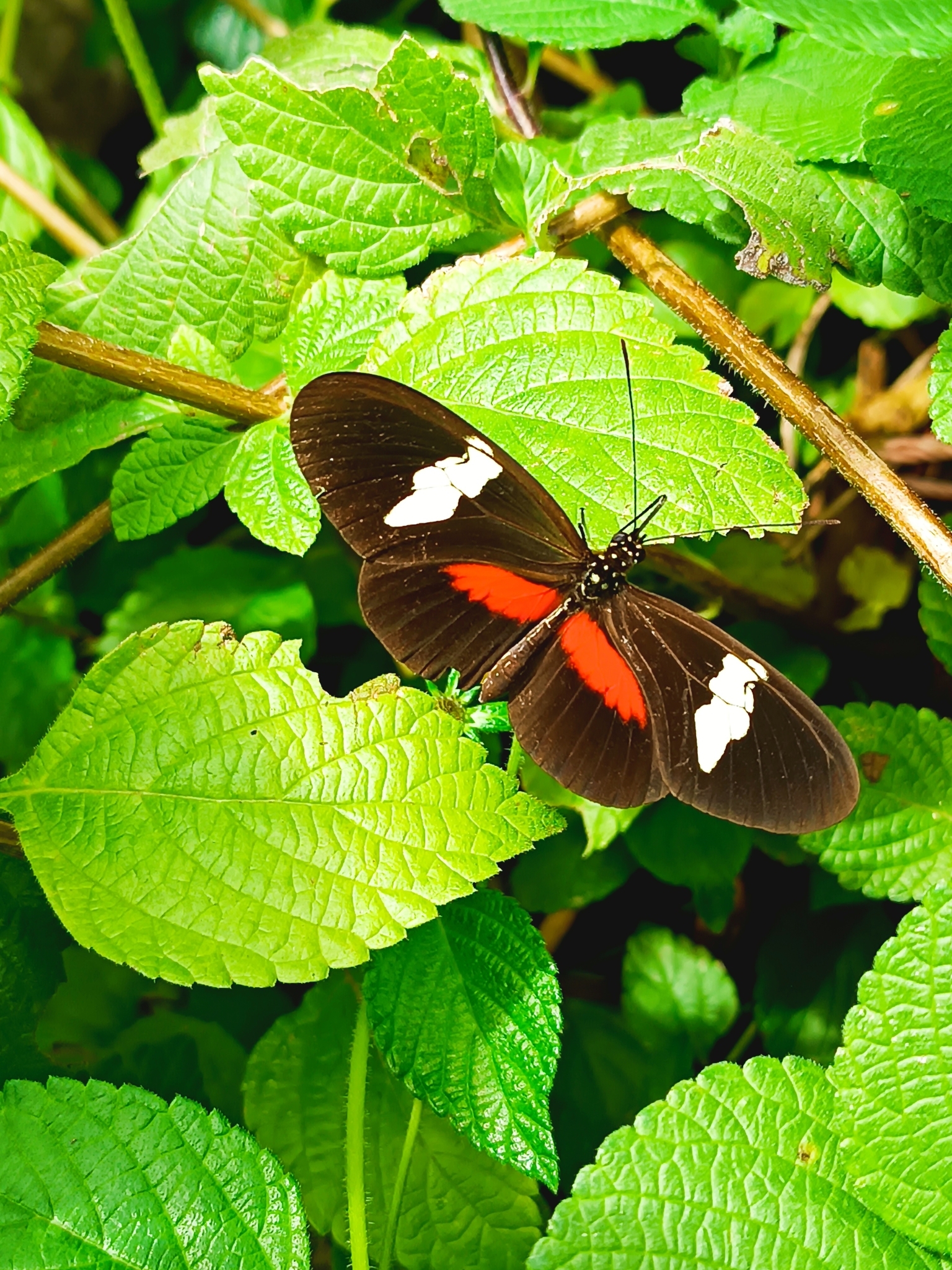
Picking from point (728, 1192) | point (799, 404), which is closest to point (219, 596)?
point (799, 404)

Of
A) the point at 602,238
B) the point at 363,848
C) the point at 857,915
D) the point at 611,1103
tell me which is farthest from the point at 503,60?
the point at 611,1103

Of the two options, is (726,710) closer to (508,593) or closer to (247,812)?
(508,593)

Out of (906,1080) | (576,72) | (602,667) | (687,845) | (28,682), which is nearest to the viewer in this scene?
(906,1080)

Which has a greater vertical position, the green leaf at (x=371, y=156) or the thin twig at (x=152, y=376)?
the green leaf at (x=371, y=156)

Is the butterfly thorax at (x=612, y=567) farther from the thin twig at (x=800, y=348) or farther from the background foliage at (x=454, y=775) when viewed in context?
the thin twig at (x=800, y=348)

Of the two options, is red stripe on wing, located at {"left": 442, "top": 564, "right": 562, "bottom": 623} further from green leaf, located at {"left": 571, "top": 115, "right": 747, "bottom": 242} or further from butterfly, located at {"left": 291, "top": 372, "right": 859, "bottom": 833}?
green leaf, located at {"left": 571, "top": 115, "right": 747, "bottom": 242}

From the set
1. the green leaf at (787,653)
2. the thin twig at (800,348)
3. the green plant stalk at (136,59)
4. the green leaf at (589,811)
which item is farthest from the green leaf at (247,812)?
the green plant stalk at (136,59)
